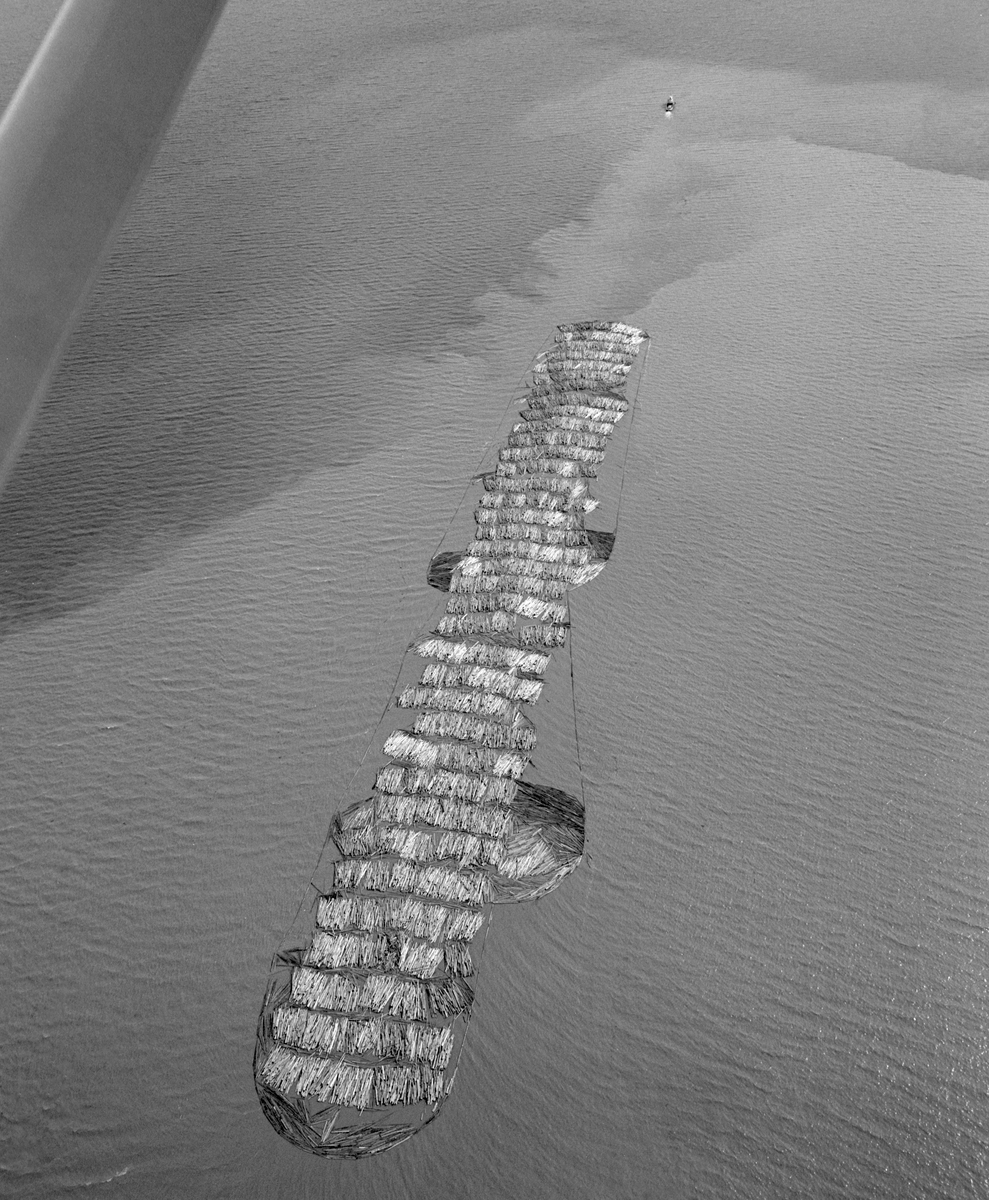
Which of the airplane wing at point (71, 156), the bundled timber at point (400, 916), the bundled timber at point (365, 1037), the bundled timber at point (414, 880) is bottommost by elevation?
the bundled timber at point (365, 1037)

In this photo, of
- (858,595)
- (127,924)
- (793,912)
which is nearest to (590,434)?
(858,595)

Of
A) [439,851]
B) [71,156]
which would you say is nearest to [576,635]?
[439,851]

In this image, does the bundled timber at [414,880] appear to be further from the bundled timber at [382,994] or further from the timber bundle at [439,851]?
the bundled timber at [382,994]

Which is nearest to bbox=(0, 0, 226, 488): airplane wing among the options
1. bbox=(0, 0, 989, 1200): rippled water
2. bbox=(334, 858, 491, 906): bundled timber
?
bbox=(0, 0, 989, 1200): rippled water

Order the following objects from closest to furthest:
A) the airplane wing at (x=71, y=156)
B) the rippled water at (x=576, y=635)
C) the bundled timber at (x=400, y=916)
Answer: the airplane wing at (x=71, y=156) < the rippled water at (x=576, y=635) < the bundled timber at (x=400, y=916)

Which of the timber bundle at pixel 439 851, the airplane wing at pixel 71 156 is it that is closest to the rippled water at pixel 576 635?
the timber bundle at pixel 439 851

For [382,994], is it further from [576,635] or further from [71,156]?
[71,156]
